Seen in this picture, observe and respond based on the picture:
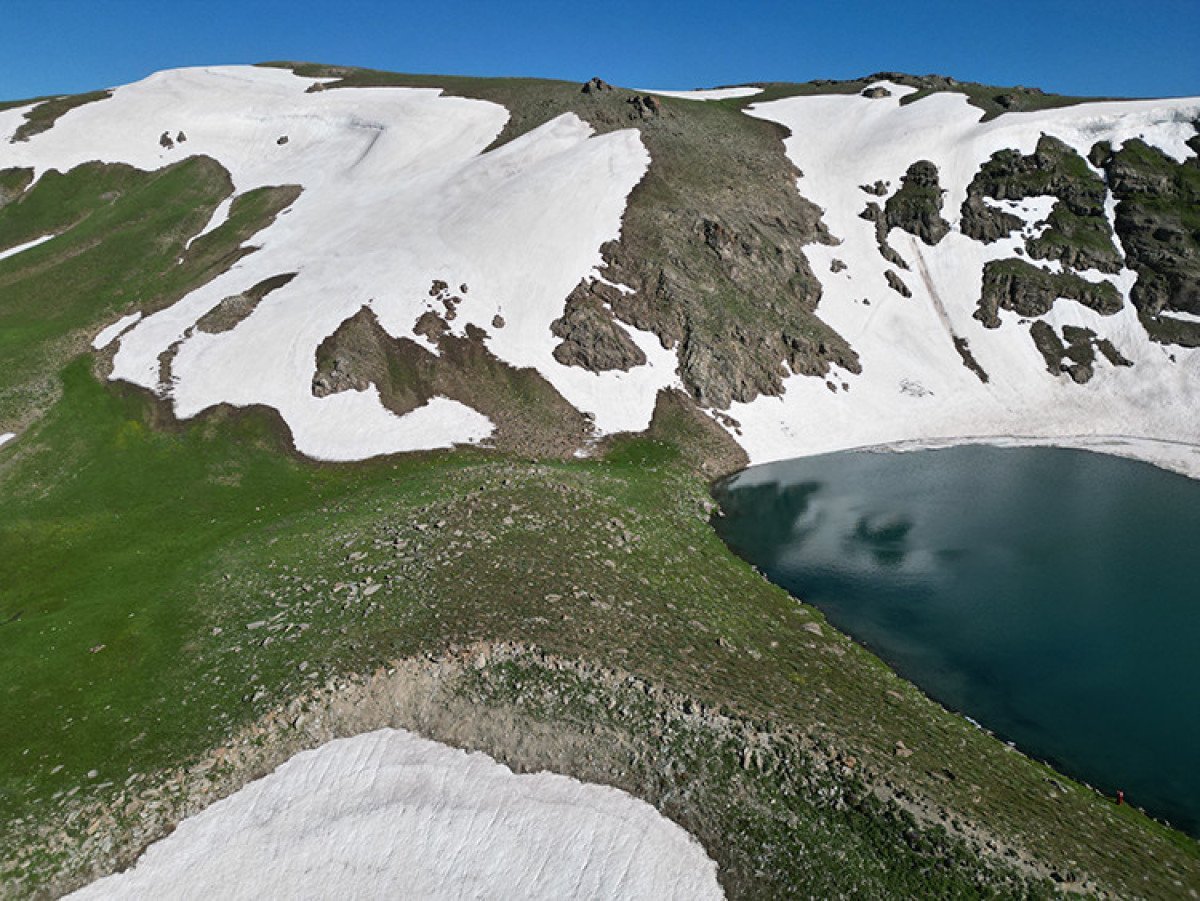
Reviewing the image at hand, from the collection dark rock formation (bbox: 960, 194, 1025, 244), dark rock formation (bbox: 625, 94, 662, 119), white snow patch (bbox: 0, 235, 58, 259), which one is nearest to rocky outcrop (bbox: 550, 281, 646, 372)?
dark rock formation (bbox: 625, 94, 662, 119)

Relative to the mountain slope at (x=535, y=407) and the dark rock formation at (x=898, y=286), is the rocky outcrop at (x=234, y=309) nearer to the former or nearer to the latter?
the mountain slope at (x=535, y=407)

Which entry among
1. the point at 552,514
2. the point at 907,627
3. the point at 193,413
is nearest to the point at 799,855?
the point at 907,627

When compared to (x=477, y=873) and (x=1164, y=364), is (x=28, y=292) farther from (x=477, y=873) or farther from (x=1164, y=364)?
(x=1164, y=364)

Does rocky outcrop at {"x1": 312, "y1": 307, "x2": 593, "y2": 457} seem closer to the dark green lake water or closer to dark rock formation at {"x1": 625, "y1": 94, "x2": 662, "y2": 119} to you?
the dark green lake water

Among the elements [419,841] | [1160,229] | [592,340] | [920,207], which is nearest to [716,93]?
[920,207]

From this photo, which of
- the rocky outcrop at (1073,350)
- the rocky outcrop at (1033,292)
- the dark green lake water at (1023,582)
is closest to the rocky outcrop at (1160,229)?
the rocky outcrop at (1033,292)
